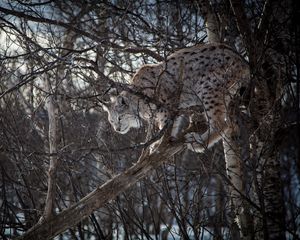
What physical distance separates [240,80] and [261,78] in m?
0.55

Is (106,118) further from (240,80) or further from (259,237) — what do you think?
(259,237)

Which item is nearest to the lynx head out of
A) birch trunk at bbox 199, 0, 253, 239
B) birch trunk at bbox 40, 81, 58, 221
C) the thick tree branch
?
birch trunk at bbox 199, 0, 253, 239

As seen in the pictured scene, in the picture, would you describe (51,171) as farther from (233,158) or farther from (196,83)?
(196,83)

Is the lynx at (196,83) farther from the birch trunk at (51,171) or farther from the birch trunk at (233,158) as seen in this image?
the birch trunk at (51,171)

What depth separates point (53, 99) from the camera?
4492 millimetres

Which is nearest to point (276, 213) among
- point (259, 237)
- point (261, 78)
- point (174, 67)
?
point (259, 237)

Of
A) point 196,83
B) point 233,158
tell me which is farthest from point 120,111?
point 233,158

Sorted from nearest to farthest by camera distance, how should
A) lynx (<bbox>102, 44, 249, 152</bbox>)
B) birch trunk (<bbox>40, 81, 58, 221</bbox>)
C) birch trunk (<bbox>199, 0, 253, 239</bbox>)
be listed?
birch trunk (<bbox>199, 0, 253, 239</bbox>)
birch trunk (<bbox>40, 81, 58, 221</bbox>)
lynx (<bbox>102, 44, 249, 152</bbox>)

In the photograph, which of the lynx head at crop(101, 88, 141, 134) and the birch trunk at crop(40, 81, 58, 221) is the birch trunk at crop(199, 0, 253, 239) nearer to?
the lynx head at crop(101, 88, 141, 134)

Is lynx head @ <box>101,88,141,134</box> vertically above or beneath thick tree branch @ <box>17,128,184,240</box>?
above

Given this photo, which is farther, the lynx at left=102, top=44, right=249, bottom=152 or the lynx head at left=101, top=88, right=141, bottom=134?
the lynx head at left=101, top=88, right=141, bottom=134

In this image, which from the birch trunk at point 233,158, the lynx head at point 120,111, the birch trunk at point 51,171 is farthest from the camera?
the lynx head at point 120,111

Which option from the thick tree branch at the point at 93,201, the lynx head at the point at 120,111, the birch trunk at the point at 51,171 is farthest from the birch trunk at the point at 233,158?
the birch trunk at the point at 51,171

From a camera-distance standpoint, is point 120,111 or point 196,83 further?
point 120,111
